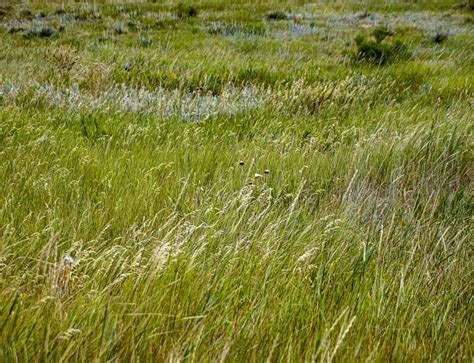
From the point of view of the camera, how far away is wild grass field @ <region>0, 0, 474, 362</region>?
67.8 inches

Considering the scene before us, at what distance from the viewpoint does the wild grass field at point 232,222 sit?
5.65 feet

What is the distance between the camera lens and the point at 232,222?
2621mm

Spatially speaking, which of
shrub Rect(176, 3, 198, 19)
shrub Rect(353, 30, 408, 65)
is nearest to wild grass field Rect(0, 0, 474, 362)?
shrub Rect(353, 30, 408, 65)

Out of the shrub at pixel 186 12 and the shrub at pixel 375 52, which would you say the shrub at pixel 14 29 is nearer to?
the shrub at pixel 186 12

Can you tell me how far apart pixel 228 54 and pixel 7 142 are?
6.38 meters

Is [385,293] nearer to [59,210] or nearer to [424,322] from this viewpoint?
[424,322]

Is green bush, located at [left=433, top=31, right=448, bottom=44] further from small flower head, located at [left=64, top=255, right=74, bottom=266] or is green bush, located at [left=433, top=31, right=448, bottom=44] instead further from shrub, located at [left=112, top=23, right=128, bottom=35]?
small flower head, located at [left=64, top=255, right=74, bottom=266]

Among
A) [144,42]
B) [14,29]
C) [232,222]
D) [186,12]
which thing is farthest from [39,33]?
[232,222]

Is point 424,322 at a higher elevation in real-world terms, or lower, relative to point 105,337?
lower

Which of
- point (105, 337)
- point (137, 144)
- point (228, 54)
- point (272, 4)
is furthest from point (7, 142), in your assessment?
point (272, 4)

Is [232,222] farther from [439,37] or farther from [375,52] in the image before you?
[439,37]

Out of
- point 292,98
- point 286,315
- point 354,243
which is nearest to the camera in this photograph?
point 286,315

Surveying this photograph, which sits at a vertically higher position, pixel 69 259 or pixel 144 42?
pixel 69 259

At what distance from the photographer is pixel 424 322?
1.93 meters
